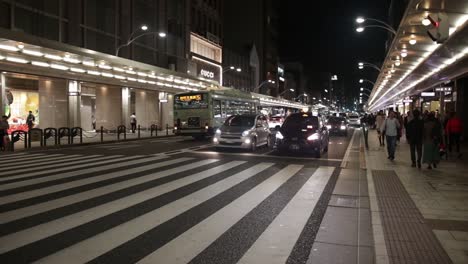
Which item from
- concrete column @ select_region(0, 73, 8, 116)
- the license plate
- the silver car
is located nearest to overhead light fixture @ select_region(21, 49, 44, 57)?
concrete column @ select_region(0, 73, 8, 116)

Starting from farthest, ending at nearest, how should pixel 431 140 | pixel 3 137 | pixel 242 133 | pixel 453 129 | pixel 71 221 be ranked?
pixel 3 137 → pixel 242 133 → pixel 453 129 → pixel 431 140 → pixel 71 221

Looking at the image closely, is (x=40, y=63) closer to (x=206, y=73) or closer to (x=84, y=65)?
(x=84, y=65)

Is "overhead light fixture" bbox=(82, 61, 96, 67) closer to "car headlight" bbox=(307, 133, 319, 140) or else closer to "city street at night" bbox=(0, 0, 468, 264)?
"city street at night" bbox=(0, 0, 468, 264)

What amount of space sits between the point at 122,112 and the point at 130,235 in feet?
112

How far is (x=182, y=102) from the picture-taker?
1151 inches

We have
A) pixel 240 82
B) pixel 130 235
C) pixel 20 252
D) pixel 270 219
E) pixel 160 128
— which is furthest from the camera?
pixel 240 82

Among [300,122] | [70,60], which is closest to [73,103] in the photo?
[70,60]

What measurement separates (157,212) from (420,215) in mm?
4705

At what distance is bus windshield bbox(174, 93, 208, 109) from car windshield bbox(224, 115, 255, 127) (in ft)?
23.4

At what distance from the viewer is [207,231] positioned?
6508 millimetres

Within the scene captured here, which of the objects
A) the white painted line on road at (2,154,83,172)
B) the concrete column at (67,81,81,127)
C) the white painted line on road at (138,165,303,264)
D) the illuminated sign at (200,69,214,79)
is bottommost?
the white painted line on road at (138,165,303,264)

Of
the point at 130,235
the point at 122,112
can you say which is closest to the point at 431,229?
the point at 130,235

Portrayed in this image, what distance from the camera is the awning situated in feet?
47.1

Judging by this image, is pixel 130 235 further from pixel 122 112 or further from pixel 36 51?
pixel 122 112
